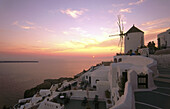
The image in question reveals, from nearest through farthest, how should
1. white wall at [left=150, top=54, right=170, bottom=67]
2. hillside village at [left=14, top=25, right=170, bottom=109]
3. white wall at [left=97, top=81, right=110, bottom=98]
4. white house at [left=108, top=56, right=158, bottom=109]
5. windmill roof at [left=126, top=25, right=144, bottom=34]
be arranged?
white house at [left=108, top=56, right=158, bottom=109], hillside village at [left=14, top=25, right=170, bottom=109], white wall at [left=150, top=54, right=170, bottom=67], white wall at [left=97, top=81, right=110, bottom=98], windmill roof at [left=126, top=25, right=144, bottom=34]

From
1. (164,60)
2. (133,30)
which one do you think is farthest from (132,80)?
(133,30)

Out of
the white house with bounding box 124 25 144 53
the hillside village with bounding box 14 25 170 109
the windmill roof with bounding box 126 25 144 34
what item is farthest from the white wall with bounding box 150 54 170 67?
the windmill roof with bounding box 126 25 144 34

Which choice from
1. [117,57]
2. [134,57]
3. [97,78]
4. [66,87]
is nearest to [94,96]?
Answer: [97,78]

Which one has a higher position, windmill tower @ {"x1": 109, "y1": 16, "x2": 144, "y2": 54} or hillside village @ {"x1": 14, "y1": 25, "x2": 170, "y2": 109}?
windmill tower @ {"x1": 109, "y1": 16, "x2": 144, "y2": 54}

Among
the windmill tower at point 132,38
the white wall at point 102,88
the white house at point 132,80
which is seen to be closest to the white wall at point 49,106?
the white wall at point 102,88

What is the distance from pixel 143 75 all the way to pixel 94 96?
11574 mm

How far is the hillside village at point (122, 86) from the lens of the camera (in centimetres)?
616

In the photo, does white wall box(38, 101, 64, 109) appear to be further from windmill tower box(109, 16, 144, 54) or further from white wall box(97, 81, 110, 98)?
windmill tower box(109, 16, 144, 54)

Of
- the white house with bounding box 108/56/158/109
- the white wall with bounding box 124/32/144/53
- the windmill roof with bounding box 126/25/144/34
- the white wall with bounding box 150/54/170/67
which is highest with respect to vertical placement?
the windmill roof with bounding box 126/25/144/34

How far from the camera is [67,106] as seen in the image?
14.5 m

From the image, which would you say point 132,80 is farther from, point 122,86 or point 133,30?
point 133,30

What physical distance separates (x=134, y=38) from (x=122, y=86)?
16573 mm

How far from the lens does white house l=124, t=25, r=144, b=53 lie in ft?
71.0

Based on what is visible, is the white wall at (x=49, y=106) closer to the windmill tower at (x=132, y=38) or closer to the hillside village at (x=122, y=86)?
the hillside village at (x=122, y=86)
